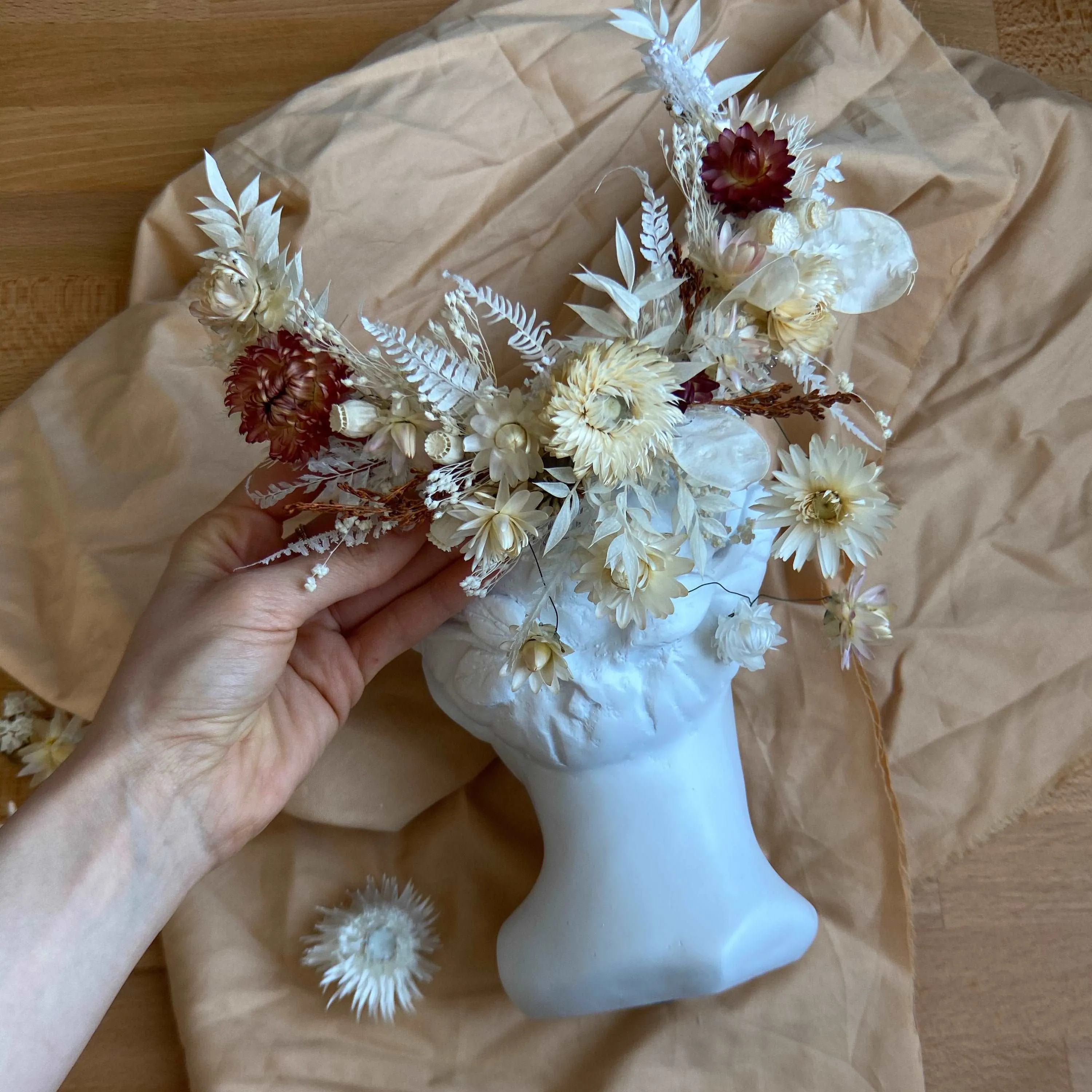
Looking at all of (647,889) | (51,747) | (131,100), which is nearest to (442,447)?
(647,889)

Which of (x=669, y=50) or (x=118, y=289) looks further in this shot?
(x=118, y=289)

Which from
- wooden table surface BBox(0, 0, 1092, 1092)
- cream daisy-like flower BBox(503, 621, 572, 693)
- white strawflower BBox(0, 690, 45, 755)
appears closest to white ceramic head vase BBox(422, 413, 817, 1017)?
cream daisy-like flower BBox(503, 621, 572, 693)

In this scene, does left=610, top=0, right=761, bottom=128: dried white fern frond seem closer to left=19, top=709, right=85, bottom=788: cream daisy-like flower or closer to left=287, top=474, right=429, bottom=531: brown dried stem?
left=287, top=474, right=429, bottom=531: brown dried stem

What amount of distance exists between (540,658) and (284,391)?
0.83ft

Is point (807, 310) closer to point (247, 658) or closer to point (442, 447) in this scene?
point (442, 447)

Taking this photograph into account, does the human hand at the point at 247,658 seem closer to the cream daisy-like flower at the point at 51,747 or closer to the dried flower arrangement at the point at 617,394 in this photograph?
the dried flower arrangement at the point at 617,394

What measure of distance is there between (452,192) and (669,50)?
0.58m


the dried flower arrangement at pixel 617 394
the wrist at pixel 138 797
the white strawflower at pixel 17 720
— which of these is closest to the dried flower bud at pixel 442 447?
the dried flower arrangement at pixel 617 394

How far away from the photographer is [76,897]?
2.54 feet

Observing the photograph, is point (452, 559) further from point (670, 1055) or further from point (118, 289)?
point (118, 289)

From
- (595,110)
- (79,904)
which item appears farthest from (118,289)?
(79,904)

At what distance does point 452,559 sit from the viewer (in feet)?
2.87

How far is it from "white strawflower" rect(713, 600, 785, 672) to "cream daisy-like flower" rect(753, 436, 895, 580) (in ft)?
0.56

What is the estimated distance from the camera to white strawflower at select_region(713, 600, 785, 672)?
2.83 ft
